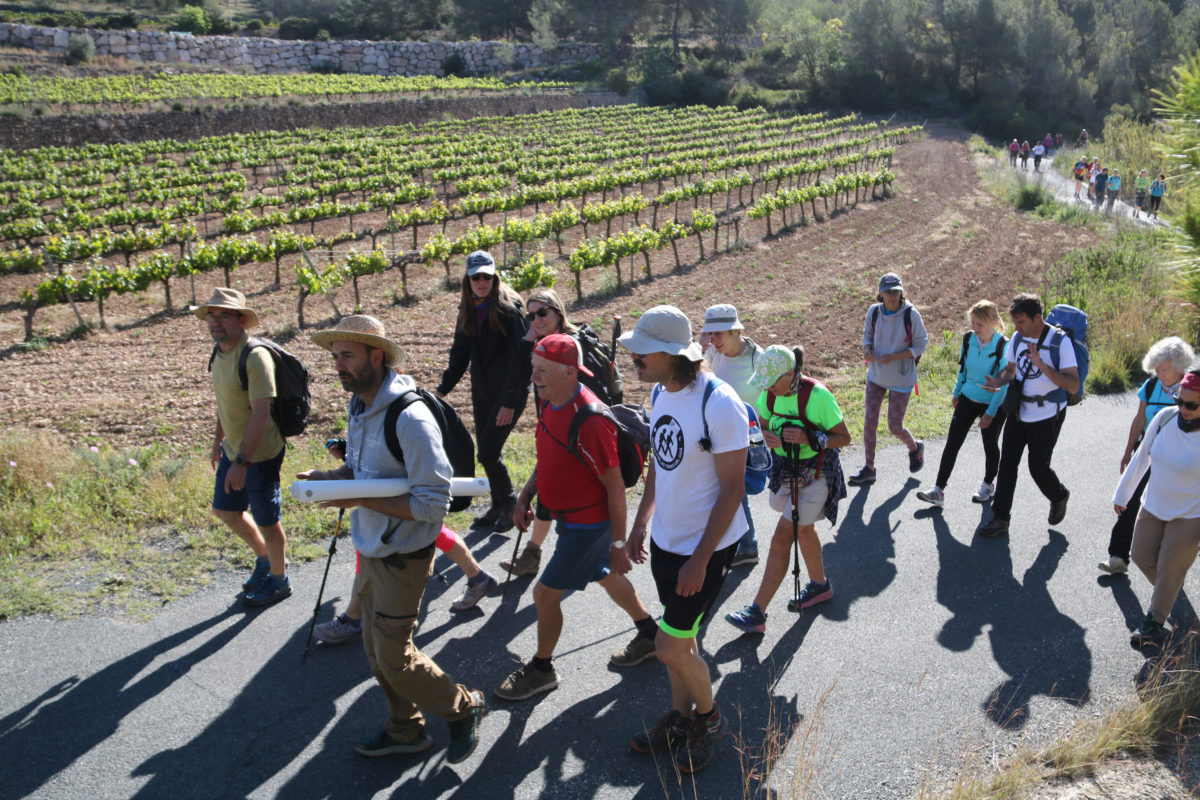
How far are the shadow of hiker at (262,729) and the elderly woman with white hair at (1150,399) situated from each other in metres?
4.36

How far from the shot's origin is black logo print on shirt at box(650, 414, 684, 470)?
3189 millimetres

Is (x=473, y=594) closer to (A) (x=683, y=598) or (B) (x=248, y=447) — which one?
(B) (x=248, y=447)

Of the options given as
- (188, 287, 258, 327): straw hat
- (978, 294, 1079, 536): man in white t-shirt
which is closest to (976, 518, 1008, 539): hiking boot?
(978, 294, 1079, 536): man in white t-shirt

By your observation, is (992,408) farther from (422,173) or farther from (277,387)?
(422,173)


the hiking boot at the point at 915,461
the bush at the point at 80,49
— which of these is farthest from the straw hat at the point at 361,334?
the bush at the point at 80,49

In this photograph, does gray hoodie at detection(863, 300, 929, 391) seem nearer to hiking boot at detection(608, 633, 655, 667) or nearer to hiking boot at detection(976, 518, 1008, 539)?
hiking boot at detection(976, 518, 1008, 539)

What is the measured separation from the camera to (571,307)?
14.9 metres

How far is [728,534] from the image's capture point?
10.6ft

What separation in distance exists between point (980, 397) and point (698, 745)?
145 inches

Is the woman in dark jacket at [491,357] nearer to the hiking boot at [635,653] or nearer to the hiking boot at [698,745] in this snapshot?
the hiking boot at [635,653]

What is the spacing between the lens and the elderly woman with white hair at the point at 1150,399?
4.53 meters

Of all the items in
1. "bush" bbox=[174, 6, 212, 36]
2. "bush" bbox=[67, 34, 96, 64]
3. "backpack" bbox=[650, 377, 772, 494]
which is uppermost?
"bush" bbox=[174, 6, 212, 36]

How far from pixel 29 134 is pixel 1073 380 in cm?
4248

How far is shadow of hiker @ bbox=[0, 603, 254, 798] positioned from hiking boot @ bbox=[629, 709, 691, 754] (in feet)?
7.13
